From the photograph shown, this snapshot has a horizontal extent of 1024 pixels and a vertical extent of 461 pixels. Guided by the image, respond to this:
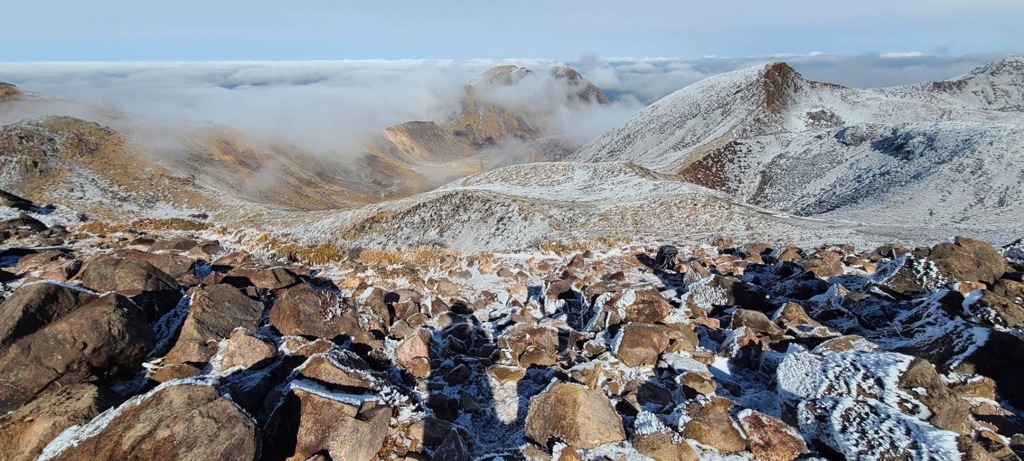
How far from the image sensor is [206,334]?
11.9 m

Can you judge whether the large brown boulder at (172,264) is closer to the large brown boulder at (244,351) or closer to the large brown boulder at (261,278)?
the large brown boulder at (261,278)

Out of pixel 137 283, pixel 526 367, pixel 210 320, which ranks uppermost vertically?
pixel 137 283

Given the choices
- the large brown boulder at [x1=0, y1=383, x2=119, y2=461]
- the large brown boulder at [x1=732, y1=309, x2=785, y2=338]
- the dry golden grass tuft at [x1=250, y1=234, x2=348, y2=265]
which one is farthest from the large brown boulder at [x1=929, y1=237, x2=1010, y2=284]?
A: the dry golden grass tuft at [x1=250, y1=234, x2=348, y2=265]

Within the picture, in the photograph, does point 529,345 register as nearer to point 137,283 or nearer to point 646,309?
point 646,309

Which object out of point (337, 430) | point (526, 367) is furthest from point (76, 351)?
point (526, 367)

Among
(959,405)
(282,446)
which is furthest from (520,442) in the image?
(959,405)

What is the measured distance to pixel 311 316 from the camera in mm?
13508

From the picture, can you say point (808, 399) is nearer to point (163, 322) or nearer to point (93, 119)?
point (163, 322)

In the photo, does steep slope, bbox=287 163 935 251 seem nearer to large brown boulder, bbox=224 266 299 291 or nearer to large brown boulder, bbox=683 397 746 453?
large brown boulder, bbox=224 266 299 291

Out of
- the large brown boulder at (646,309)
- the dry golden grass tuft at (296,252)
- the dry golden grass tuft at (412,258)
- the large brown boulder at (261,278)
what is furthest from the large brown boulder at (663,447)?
the dry golden grass tuft at (296,252)

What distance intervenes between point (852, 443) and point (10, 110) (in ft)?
379

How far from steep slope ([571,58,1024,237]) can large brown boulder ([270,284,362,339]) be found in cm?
3980

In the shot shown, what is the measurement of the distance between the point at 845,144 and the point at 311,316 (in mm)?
Result: 65174

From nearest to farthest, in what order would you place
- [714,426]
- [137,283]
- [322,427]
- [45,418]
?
[45,418] < [322,427] < [714,426] < [137,283]
